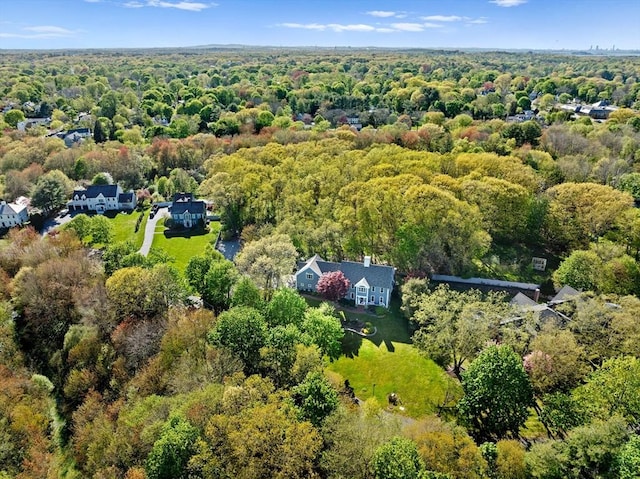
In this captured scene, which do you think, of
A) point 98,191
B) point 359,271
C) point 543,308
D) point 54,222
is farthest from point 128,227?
point 543,308

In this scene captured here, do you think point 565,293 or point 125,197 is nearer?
point 565,293

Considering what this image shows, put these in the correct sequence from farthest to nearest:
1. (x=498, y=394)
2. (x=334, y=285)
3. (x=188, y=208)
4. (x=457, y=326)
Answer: (x=188, y=208) → (x=334, y=285) → (x=457, y=326) → (x=498, y=394)

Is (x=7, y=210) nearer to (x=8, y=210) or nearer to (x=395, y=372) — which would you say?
(x=8, y=210)

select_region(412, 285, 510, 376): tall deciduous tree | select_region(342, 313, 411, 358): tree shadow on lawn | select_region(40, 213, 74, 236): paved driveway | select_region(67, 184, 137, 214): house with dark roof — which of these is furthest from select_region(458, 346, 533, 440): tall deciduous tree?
select_region(40, 213, 74, 236): paved driveway

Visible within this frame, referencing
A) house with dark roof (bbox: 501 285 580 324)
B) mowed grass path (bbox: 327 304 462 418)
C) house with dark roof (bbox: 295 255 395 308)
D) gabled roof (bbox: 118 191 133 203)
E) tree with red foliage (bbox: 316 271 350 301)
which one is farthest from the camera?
gabled roof (bbox: 118 191 133 203)

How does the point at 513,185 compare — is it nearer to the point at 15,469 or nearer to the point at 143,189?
the point at 15,469

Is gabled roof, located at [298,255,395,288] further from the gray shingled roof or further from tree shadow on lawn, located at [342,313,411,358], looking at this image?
the gray shingled roof

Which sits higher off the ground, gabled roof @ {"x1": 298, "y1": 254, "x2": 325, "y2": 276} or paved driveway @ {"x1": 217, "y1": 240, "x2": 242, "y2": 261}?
gabled roof @ {"x1": 298, "y1": 254, "x2": 325, "y2": 276}

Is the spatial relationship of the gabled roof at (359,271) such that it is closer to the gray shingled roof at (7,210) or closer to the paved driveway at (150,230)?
the paved driveway at (150,230)

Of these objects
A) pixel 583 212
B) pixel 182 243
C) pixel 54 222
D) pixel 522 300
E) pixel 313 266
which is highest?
pixel 583 212
